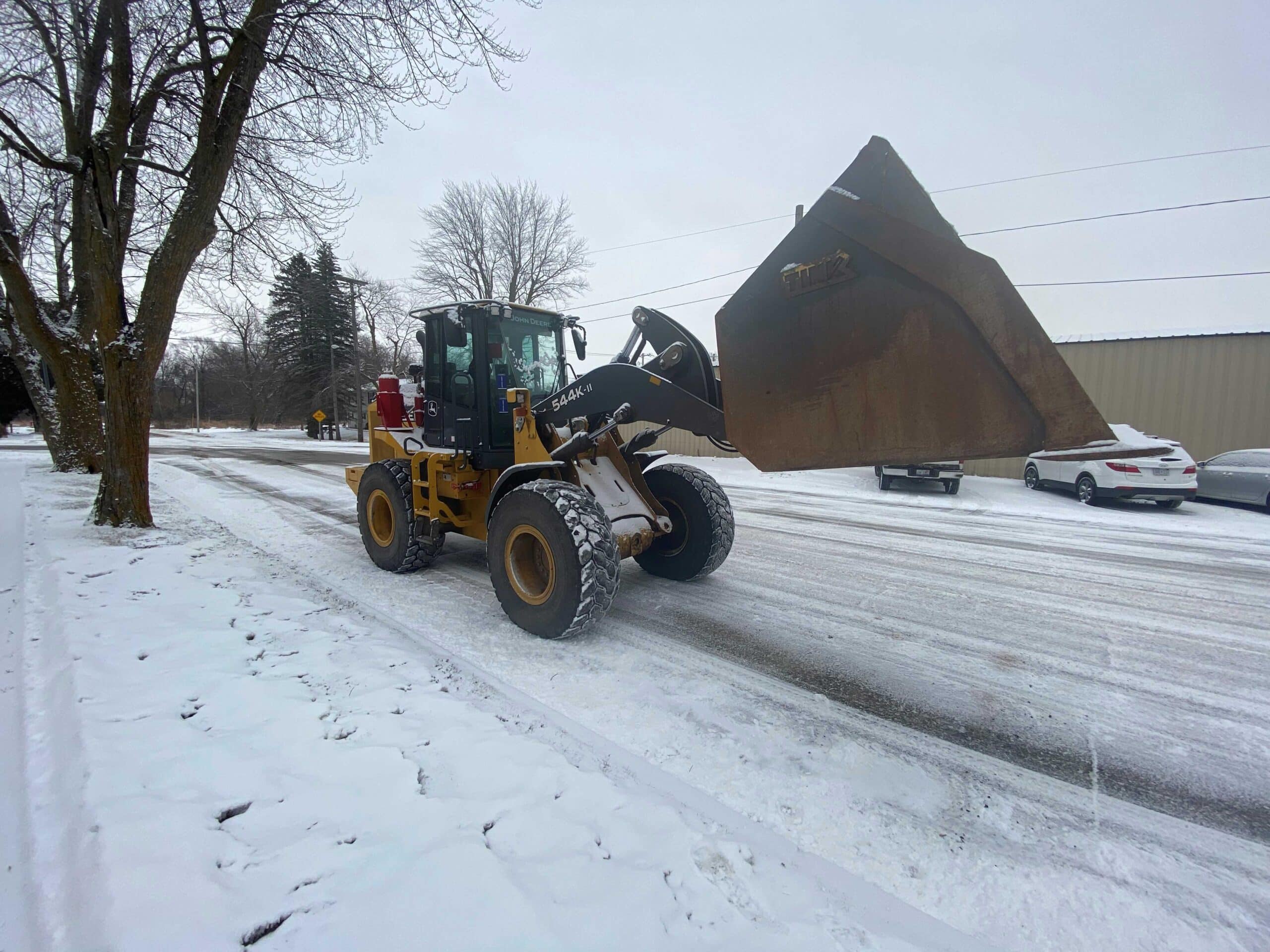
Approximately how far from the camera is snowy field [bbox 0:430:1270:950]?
1816 millimetres

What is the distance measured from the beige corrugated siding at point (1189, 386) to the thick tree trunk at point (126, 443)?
9.21 m

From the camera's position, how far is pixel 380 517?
19.8ft

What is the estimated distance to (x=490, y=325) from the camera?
517 cm

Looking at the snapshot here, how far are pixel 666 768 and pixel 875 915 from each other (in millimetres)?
966

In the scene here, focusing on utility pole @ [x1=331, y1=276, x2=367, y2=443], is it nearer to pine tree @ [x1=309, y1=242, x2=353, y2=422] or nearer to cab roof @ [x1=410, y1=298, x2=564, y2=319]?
pine tree @ [x1=309, y1=242, x2=353, y2=422]

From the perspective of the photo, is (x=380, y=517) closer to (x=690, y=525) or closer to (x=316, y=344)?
(x=690, y=525)

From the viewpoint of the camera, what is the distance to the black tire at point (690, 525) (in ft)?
17.0

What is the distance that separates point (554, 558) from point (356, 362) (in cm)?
3647

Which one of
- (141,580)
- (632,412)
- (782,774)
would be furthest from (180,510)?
(782,774)

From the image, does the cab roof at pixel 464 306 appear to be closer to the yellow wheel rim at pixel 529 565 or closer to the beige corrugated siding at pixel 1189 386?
the yellow wheel rim at pixel 529 565

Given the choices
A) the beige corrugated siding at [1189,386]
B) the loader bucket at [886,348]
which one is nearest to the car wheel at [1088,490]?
the beige corrugated siding at [1189,386]

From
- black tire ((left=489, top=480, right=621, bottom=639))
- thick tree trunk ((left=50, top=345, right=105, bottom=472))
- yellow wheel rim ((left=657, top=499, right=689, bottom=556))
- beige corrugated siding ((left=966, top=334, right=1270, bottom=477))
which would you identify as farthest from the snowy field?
beige corrugated siding ((left=966, top=334, right=1270, bottom=477))

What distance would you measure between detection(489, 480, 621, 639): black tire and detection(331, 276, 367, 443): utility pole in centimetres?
3224

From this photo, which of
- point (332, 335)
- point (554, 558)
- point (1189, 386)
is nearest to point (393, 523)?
point (554, 558)
